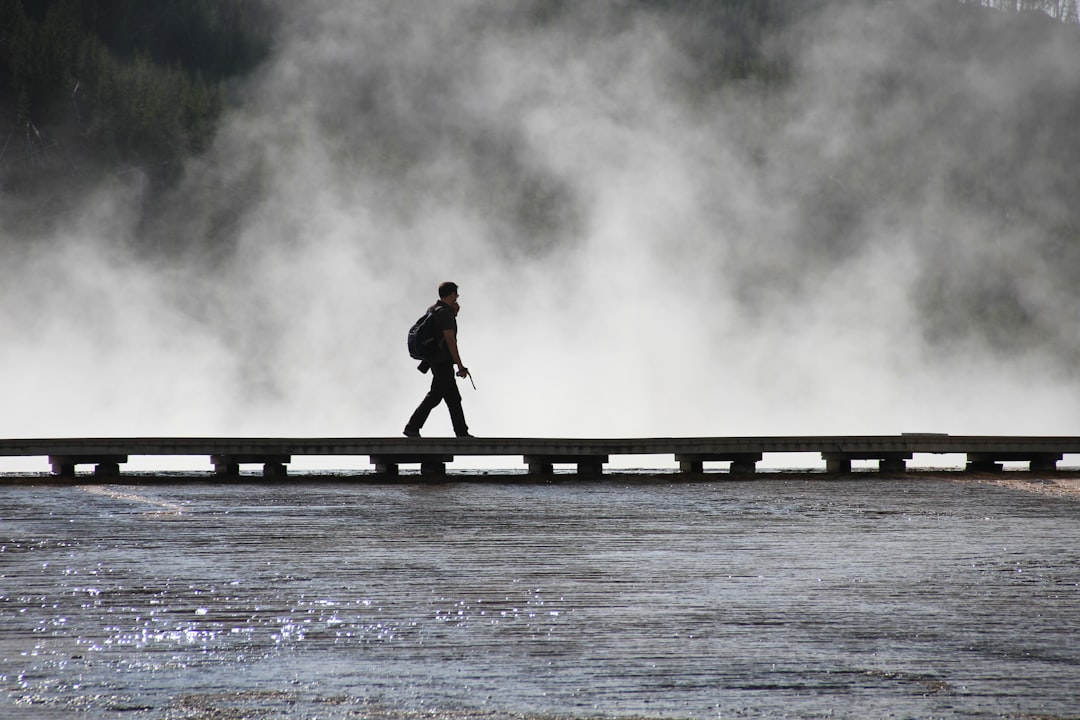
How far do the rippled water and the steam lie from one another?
62.7 meters

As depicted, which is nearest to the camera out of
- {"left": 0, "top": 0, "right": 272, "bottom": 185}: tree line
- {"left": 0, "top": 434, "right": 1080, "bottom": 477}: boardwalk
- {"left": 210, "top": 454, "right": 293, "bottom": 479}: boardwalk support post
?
{"left": 0, "top": 434, "right": 1080, "bottom": 477}: boardwalk

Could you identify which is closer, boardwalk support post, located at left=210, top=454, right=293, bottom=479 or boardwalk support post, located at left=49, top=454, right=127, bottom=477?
boardwalk support post, located at left=49, top=454, right=127, bottom=477

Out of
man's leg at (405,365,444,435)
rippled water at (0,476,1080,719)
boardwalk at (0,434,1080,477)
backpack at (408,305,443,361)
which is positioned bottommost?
rippled water at (0,476,1080,719)

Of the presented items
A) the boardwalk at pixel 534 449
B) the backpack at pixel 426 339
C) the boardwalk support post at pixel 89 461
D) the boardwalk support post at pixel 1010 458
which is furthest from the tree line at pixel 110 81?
the boardwalk support post at pixel 1010 458

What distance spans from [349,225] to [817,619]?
7569 centimetres

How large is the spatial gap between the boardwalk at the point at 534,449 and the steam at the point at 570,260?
2248 inches

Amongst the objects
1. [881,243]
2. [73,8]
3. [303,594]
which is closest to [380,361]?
[73,8]

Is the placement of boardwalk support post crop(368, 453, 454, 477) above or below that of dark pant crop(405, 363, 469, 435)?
below

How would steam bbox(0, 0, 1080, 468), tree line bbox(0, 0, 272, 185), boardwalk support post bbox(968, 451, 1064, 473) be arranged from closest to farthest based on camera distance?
boardwalk support post bbox(968, 451, 1064, 473), tree line bbox(0, 0, 272, 185), steam bbox(0, 0, 1080, 468)

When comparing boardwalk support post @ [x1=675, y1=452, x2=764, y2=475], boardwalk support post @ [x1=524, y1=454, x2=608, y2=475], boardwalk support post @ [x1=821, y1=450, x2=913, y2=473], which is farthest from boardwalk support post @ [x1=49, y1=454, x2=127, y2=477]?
boardwalk support post @ [x1=821, y1=450, x2=913, y2=473]

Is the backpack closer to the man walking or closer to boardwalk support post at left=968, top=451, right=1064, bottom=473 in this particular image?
the man walking

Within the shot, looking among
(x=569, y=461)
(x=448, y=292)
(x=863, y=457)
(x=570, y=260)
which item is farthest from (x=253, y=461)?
(x=570, y=260)

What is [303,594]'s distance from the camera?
4.68 metres

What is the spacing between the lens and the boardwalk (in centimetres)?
1112
